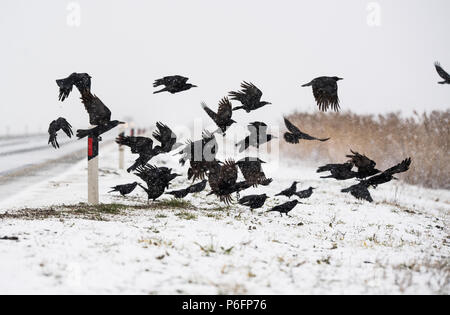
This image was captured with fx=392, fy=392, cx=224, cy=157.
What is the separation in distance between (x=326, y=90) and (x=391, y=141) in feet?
27.3

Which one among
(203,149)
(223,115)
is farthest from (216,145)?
(223,115)

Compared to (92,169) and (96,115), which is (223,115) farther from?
(92,169)

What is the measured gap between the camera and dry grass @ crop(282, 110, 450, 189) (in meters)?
11.5

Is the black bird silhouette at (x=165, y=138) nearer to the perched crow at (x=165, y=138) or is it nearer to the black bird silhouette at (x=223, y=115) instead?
the perched crow at (x=165, y=138)

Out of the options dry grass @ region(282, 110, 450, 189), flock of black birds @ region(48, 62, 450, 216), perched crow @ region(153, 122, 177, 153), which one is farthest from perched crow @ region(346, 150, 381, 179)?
dry grass @ region(282, 110, 450, 189)

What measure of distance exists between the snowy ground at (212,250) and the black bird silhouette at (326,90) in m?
1.73

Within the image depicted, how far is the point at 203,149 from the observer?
19.9 feet

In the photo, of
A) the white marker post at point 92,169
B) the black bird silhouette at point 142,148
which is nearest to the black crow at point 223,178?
the black bird silhouette at point 142,148

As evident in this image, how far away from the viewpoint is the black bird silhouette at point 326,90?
575 centimetres

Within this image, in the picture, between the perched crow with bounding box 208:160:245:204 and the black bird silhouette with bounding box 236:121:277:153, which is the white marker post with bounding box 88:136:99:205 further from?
the black bird silhouette with bounding box 236:121:277:153

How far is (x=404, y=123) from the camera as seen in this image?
12.8m

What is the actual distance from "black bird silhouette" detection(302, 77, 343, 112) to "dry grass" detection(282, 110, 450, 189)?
7154 mm

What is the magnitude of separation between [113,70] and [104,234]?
159 meters

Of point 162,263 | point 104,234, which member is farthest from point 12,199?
point 162,263
